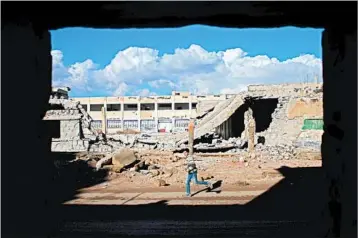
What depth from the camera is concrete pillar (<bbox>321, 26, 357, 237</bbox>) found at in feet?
10.1

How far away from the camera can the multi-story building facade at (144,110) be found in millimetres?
66325

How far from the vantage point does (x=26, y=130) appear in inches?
129

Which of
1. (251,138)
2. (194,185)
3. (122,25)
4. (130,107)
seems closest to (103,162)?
(194,185)

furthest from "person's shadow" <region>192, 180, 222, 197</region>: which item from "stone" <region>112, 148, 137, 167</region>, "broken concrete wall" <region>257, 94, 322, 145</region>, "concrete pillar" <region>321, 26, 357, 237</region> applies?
"broken concrete wall" <region>257, 94, 322, 145</region>

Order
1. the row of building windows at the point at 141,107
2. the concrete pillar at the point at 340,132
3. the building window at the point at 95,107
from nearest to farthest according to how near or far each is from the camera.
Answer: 1. the concrete pillar at the point at 340,132
2. the row of building windows at the point at 141,107
3. the building window at the point at 95,107

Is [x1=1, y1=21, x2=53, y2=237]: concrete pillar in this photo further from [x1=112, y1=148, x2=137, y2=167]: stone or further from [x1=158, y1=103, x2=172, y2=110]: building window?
[x1=158, y1=103, x2=172, y2=110]: building window

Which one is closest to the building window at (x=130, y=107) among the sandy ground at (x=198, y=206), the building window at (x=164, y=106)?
the building window at (x=164, y=106)

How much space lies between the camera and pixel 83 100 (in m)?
68.4

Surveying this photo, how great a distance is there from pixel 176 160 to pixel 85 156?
4.59 meters

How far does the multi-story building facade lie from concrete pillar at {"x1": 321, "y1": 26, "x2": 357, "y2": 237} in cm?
6124

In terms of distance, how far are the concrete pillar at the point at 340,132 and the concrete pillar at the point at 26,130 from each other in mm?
2195

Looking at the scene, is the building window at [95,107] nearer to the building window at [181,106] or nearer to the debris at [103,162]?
the building window at [181,106]

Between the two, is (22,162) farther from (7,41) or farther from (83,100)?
(83,100)

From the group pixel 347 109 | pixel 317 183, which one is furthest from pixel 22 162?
pixel 317 183
